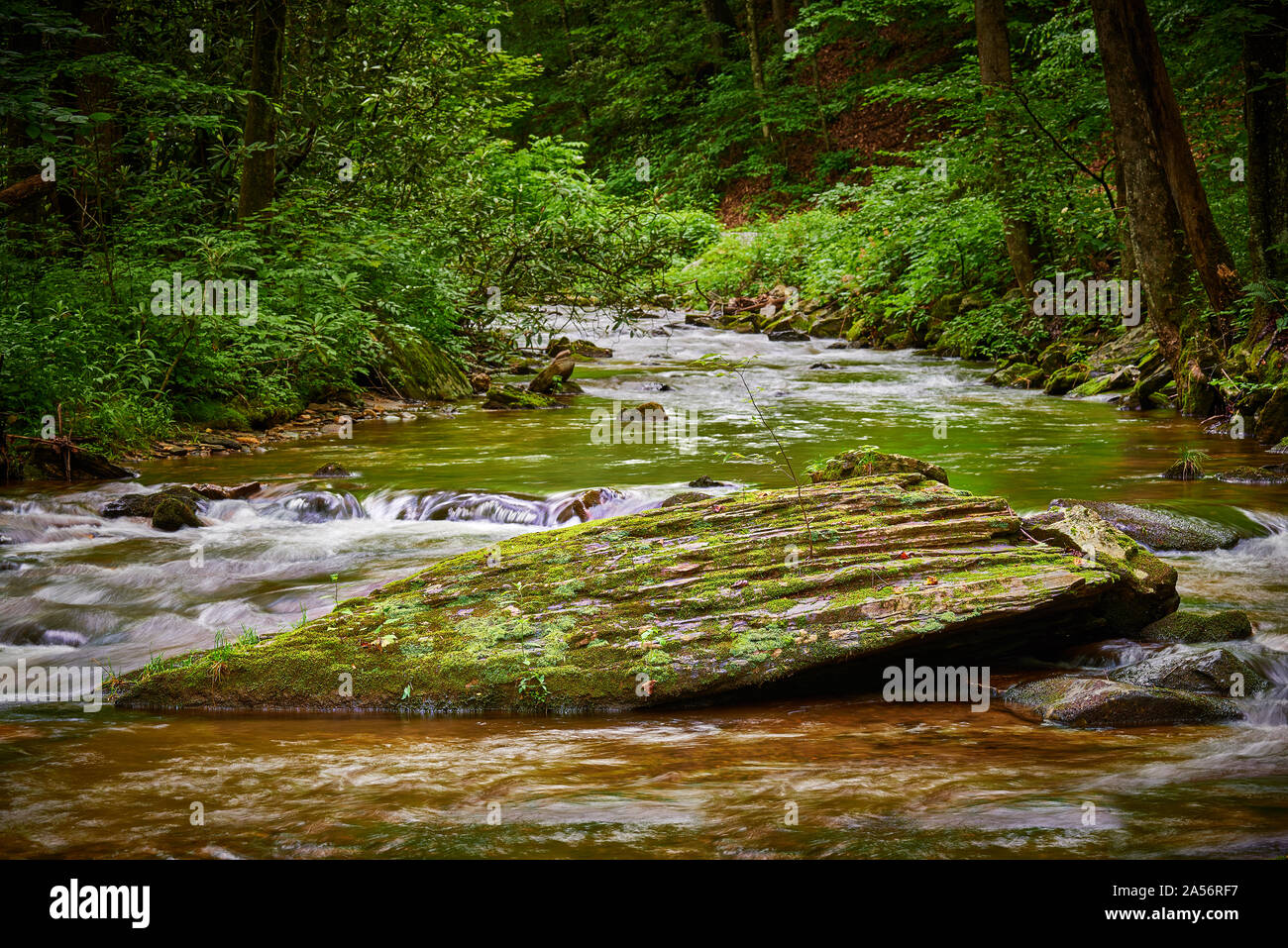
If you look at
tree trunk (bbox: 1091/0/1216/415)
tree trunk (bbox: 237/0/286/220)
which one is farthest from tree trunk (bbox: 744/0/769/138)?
tree trunk (bbox: 1091/0/1216/415)

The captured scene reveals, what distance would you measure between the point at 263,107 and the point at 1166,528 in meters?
11.6

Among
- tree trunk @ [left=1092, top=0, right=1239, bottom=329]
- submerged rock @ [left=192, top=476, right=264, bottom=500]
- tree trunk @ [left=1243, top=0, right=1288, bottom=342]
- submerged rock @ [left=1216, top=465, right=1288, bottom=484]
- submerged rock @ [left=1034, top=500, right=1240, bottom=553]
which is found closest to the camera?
submerged rock @ [left=1034, top=500, right=1240, bottom=553]

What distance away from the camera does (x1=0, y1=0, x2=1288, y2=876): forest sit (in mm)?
3205

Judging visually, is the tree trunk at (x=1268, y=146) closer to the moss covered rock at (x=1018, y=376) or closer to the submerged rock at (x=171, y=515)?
the moss covered rock at (x=1018, y=376)

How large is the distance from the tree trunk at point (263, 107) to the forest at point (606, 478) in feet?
0.17

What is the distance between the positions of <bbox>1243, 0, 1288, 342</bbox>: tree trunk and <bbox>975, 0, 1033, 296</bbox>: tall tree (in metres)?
5.80

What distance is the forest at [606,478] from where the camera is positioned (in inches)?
126

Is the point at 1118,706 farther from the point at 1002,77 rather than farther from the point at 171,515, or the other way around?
the point at 1002,77

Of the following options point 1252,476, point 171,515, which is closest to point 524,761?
point 171,515

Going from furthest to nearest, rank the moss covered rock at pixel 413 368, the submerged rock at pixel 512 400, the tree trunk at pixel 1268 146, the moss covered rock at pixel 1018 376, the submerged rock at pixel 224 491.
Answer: the moss covered rock at pixel 1018 376, the moss covered rock at pixel 413 368, the submerged rock at pixel 512 400, the tree trunk at pixel 1268 146, the submerged rock at pixel 224 491

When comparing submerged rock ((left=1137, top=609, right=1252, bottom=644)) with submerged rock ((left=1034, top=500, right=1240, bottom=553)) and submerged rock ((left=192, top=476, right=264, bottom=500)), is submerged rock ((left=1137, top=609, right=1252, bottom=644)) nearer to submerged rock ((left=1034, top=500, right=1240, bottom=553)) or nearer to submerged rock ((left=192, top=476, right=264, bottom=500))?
submerged rock ((left=1034, top=500, right=1240, bottom=553))

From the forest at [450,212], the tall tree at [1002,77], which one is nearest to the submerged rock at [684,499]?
the forest at [450,212]

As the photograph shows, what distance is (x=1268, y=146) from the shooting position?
33.0ft

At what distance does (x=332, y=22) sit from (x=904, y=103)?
871 inches
